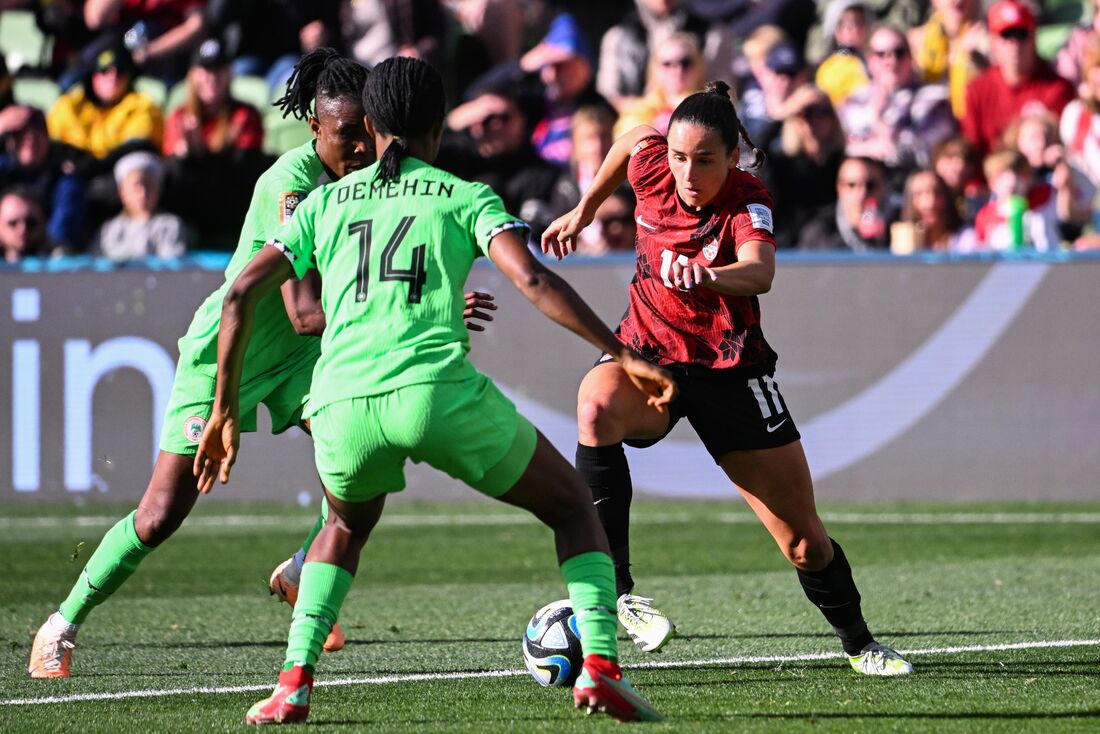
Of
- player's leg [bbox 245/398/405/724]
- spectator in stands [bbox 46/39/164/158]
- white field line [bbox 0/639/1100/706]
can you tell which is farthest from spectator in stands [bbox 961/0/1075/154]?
player's leg [bbox 245/398/405/724]

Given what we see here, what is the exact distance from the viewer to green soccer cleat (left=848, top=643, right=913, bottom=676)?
593 centimetres

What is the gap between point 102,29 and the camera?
52.7ft

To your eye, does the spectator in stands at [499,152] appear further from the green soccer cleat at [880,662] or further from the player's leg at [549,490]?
the player's leg at [549,490]

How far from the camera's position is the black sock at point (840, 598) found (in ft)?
19.7

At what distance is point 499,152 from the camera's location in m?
14.1

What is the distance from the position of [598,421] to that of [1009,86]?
912 cm

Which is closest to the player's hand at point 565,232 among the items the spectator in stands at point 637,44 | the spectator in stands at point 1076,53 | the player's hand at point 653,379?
the player's hand at point 653,379

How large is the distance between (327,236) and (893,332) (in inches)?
304

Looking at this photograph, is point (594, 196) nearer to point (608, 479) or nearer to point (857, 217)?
point (608, 479)

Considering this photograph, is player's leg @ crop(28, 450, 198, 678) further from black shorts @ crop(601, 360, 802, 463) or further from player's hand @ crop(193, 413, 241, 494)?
black shorts @ crop(601, 360, 802, 463)

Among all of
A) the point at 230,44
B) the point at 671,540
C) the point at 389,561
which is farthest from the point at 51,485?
the point at 230,44

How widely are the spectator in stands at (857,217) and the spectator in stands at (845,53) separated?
2.10 m

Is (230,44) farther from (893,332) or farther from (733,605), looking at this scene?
(733,605)

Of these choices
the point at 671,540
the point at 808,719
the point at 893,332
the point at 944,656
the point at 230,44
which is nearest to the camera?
the point at 808,719
